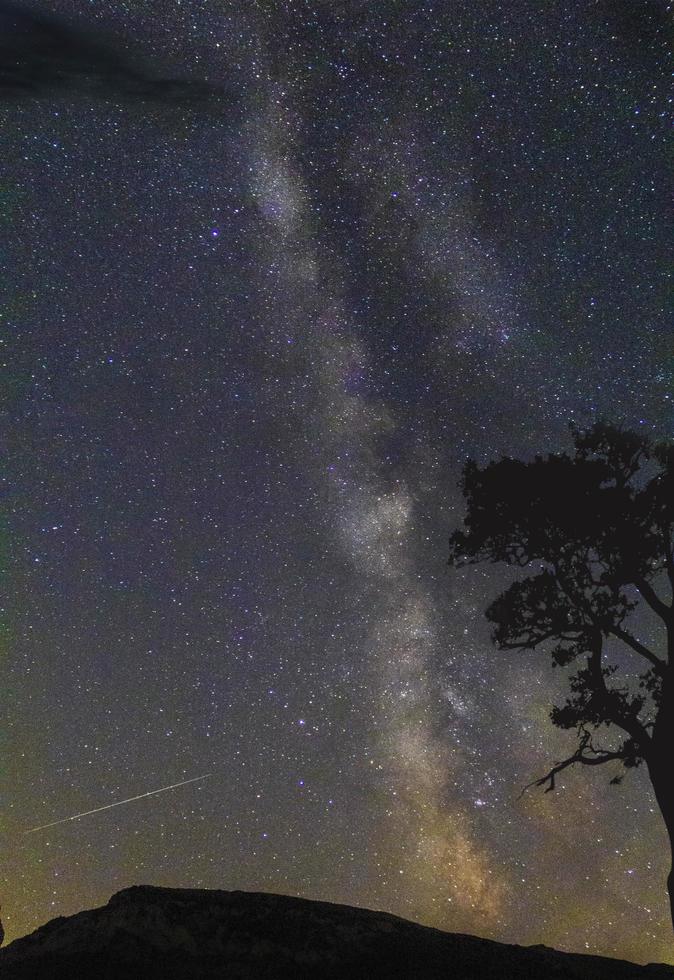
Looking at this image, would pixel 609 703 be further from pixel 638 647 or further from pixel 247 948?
pixel 247 948

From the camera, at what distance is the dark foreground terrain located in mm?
8367

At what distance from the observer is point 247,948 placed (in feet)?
28.8

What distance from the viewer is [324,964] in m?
8.74

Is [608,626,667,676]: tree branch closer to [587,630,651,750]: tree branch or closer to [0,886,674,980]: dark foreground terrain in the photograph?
[587,630,651,750]: tree branch

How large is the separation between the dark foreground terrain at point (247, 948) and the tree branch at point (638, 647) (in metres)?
5.92

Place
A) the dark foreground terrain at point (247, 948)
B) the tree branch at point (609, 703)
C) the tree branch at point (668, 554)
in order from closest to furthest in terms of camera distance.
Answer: the dark foreground terrain at point (247, 948)
the tree branch at point (609, 703)
the tree branch at point (668, 554)

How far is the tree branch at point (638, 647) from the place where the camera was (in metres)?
14.7

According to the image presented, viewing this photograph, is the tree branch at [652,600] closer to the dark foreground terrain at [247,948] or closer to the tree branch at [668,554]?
the tree branch at [668,554]

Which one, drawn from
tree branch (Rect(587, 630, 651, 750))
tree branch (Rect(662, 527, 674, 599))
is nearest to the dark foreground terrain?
tree branch (Rect(587, 630, 651, 750))

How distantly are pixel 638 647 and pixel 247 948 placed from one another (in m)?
10.3

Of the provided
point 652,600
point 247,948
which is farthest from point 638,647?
point 247,948

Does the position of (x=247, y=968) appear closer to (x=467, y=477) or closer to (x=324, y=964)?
(x=324, y=964)

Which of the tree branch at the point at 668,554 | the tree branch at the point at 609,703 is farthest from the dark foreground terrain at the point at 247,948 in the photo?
the tree branch at the point at 668,554

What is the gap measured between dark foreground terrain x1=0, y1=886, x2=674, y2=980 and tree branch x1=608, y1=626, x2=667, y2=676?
233 inches
